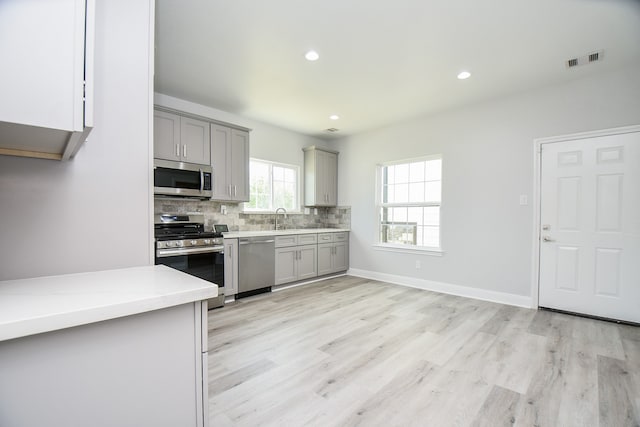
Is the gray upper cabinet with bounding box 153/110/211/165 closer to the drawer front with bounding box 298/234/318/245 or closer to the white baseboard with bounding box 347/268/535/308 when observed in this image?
the drawer front with bounding box 298/234/318/245

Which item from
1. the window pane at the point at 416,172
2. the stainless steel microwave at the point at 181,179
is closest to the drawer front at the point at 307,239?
the stainless steel microwave at the point at 181,179

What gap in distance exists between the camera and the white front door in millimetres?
3000

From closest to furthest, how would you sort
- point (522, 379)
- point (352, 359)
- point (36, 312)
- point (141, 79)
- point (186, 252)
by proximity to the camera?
point (36, 312), point (141, 79), point (522, 379), point (352, 359), point (186, 252)

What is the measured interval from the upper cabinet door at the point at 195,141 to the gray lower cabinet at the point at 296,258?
149cm

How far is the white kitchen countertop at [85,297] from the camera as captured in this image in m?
0.69

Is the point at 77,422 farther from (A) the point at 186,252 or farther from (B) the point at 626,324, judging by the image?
(B) the point at 626,324

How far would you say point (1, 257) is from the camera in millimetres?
1024

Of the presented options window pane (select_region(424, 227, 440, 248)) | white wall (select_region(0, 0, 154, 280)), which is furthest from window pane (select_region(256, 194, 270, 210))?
white wall (select_region(0, 0, 154, 280))

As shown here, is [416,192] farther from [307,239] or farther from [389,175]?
[307,239]

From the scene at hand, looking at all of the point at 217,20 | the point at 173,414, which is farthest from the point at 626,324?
the point at 217,20

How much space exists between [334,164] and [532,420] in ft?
15.1

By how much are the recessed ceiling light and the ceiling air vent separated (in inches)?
96.3

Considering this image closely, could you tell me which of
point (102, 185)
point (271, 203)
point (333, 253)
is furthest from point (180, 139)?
point (333, 253)

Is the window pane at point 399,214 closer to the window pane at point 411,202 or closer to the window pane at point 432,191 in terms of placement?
the window pane at point 411,202
